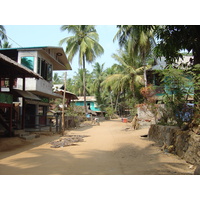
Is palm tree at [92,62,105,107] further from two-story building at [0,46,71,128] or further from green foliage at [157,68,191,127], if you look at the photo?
green foliage at [157,68,191,127]

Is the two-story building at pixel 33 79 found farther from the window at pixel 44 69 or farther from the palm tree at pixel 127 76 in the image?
the palm tree at pixel 127 76

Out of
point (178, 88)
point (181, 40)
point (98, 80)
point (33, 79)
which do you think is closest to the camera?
point (181, 40)

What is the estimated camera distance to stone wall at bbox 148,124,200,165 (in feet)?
18.2

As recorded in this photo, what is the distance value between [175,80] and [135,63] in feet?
63.1

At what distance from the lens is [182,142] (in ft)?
21.2

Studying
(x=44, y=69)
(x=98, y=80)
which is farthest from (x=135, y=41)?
(x=98, y=80)

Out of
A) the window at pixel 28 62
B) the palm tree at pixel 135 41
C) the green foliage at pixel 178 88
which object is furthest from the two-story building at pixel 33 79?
the green foliage at pixel 178 88

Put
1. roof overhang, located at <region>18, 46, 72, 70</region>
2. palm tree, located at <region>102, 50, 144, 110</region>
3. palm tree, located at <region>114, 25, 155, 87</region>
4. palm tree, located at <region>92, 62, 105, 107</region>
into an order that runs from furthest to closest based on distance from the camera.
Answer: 1. palm tree, located at <region>92, 62, 105, 107</region>
2. palm tree, located at <region>102, 50, 144, 110</region>
3. palm tree, located at <region>114, 25, 155, 87</region>
4. roof overhang, located at <region>18, 46, 72, 70</region>

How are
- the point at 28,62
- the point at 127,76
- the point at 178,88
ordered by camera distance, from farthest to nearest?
the point at 127,76 → the point at 28,62 → the point at 178,88

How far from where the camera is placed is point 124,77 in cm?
2442

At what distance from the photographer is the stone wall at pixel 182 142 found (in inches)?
219

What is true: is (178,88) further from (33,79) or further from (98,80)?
(98,80)

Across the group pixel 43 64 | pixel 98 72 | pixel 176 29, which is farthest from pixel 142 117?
pixel 98 72

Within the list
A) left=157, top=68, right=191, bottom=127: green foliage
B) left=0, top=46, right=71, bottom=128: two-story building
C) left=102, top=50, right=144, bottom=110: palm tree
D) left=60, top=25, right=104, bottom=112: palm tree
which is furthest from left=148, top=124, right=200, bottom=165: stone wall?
left=60, top=25, right=104, bottom=112: palm tree
